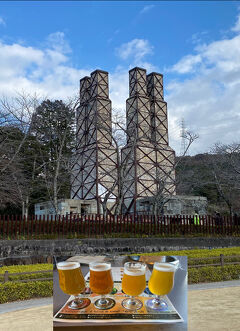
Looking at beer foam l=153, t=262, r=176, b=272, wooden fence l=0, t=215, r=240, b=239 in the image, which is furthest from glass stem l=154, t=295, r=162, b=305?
wooden fence l=0, t=215, r=240, b=239

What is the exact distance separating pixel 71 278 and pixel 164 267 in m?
0.78

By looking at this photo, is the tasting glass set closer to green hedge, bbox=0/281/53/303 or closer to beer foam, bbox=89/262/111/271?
beer foam, bbox=89/262/111/271

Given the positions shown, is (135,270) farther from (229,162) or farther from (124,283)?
(229,162)

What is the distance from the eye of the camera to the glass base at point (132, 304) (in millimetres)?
2707

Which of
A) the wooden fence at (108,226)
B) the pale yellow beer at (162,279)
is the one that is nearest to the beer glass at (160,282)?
the pale yellow beer at (162,279)

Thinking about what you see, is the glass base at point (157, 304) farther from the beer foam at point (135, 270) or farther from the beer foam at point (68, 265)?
the beer foam at point (68, 265)

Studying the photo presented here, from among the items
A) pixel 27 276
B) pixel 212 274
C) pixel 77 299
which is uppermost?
pixel 77 299

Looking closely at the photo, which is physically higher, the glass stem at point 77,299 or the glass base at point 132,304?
the glass stem at point 77,299

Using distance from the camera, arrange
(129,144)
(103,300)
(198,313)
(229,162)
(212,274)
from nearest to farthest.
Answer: (103,300) → (198,313) → (212,274) → (229,162) → (129,144)

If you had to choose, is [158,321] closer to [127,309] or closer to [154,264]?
[127,309]

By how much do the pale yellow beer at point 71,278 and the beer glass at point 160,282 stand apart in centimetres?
59

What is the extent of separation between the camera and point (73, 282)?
273 centimetres

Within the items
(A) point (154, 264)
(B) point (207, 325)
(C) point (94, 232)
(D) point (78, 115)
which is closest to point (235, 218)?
(C) point (94, 232)

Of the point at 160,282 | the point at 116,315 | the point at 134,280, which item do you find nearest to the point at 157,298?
the point at 160,282
